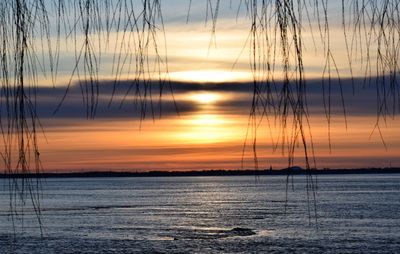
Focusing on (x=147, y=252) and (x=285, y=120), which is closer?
(x=285, y=120)

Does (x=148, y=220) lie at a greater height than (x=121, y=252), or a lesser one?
lesser

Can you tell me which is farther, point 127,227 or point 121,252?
point 127,227

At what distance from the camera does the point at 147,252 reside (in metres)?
56.2

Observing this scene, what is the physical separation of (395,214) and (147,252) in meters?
46.9

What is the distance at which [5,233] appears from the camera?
245 feet

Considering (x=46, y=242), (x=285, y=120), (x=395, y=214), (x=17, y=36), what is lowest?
(x=395, y=214)

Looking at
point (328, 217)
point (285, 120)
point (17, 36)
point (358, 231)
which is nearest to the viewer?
point (285, 120)

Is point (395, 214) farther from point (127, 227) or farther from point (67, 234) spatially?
point (67, 234)

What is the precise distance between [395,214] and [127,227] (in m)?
34.0

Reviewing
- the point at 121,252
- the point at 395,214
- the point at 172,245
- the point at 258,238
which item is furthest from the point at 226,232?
the point at 395,214

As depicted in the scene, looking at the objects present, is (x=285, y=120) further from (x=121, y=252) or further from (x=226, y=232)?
(x=226, y=232)

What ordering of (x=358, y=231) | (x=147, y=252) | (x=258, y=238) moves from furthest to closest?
(x=358, y=231), (x=258, y=238), (x=147, y=252)

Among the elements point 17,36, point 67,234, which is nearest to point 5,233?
point 67,234

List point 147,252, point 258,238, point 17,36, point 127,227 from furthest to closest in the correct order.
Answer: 1. point 127,227
2. point 258,238
3. point 147,252
4. point 17,36
